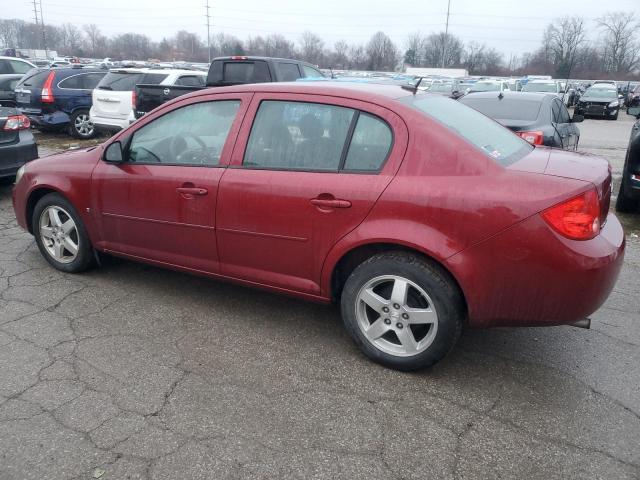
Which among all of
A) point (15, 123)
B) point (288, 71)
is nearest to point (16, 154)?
point (15, 123)

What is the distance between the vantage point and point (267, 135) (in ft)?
11.6

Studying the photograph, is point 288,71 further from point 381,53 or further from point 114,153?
point 381,53

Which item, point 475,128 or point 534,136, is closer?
point 475,128

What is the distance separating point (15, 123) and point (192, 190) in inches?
189

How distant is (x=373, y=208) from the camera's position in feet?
10.0

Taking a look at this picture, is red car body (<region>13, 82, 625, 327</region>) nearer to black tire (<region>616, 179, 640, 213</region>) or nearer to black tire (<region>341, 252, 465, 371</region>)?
black tire (<region>341, 252, 465, 371</region>)

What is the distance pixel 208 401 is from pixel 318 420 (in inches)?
23.9

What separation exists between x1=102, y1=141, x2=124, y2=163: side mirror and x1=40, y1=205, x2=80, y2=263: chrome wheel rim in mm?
727

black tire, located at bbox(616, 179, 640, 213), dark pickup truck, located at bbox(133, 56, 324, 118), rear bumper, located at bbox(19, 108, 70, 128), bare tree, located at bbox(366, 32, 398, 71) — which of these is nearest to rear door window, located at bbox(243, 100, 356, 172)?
black tire, located at bbox(616, 179, 640, 213)

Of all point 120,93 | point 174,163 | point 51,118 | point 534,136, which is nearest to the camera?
point 174,163

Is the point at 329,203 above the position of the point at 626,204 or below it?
above

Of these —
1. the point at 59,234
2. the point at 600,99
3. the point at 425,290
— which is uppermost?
the point at 425,290

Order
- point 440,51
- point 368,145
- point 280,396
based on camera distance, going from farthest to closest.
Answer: point 440,51 < point 368,145 < point 280,396

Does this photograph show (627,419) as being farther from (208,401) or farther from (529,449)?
(208,401)
